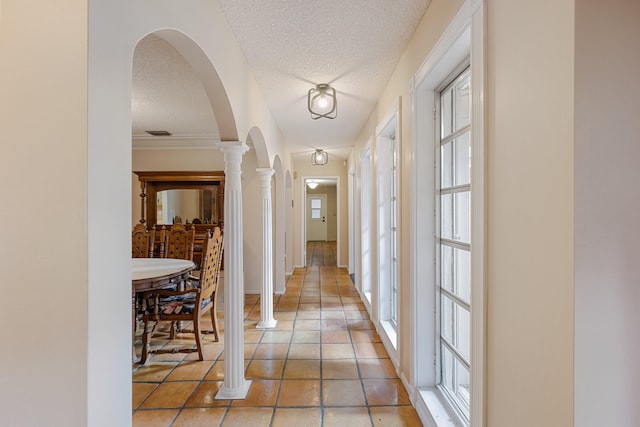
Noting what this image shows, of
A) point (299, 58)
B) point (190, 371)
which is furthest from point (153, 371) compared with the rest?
point (299, 58)

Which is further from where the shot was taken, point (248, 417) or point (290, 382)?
point (290, 382)

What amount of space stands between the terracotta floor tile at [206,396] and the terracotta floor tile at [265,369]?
0.26 m

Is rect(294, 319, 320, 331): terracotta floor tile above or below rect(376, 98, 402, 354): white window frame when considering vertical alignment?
below

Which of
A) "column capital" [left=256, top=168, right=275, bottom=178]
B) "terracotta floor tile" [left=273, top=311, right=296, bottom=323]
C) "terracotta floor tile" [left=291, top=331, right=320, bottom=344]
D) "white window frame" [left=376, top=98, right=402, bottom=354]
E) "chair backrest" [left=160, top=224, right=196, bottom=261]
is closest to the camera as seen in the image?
"terracotta floor tile" [left=291, top=331, right=320, bottom=344]

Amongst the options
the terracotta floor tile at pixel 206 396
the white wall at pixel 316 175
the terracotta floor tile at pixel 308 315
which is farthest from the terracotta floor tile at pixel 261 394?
the white wall at pixel 316 175

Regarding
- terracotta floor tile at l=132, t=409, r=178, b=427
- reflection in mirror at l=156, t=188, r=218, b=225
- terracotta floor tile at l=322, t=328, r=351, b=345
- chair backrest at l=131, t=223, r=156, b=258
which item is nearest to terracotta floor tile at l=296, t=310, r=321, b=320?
terracotta floor tile at l=322, t=328, r=351, b=345

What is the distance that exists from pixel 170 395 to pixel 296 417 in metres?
0.90

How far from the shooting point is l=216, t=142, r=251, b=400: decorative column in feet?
7.66

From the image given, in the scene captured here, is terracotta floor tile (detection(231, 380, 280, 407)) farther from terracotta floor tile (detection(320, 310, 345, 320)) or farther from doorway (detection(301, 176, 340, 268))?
doorway (detection(301, 176, 340, 268))

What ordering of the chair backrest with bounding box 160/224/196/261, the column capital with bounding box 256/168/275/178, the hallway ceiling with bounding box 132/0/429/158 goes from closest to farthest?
the hallway ceiling with bounding box 132/0/429/158
the column capital with bounding box 256/168/275/178
the chair backrest with bounding box 160/224/196/261

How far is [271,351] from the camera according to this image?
312 centimetres
